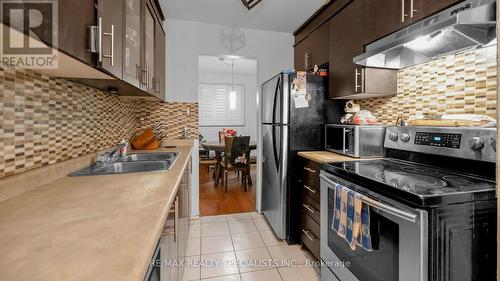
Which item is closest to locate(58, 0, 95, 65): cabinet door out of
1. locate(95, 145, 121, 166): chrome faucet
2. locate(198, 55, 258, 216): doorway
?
locate(95, 145, 121, 166): chrome faucet

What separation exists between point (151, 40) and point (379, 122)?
2.09 meters

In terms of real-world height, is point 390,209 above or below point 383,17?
below

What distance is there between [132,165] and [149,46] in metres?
0.95

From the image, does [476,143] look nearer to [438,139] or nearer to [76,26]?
[438,139]

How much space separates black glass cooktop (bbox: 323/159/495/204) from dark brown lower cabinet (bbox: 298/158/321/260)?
376 millimetres

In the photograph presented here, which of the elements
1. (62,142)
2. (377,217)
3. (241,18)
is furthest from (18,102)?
(241,18)

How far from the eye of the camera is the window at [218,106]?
6.13 metres

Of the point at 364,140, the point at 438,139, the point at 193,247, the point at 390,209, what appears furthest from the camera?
the point at 193,247

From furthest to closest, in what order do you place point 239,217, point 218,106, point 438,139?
point 218,106, point 239,217, point 438,139

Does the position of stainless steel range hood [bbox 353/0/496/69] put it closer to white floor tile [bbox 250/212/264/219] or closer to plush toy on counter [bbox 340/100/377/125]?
plush toy on counter [bbox 340/100/377/125]

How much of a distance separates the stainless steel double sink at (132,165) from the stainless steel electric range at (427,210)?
1.17 meters
